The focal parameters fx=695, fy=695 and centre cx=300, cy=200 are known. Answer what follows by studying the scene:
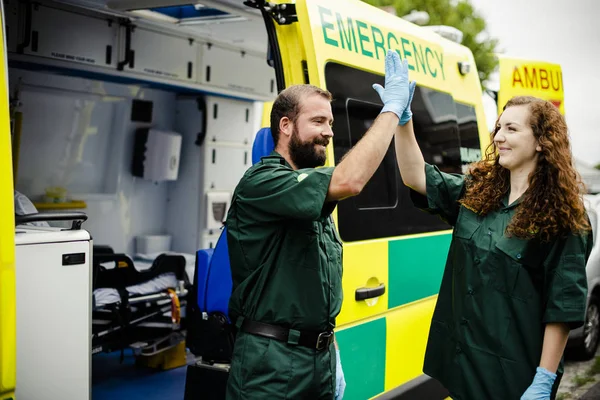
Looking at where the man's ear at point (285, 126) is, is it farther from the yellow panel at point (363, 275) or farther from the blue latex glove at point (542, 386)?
the blue latex glove at point (542, 386)

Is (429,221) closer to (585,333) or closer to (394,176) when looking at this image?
(394,176)

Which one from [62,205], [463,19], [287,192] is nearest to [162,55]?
[62,205]

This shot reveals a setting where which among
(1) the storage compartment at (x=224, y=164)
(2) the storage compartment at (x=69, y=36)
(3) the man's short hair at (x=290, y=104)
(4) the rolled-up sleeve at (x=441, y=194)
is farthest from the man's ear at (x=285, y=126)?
(1) the storage compartment at (x=224, y=164)

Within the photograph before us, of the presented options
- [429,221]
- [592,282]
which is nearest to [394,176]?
[429,221]

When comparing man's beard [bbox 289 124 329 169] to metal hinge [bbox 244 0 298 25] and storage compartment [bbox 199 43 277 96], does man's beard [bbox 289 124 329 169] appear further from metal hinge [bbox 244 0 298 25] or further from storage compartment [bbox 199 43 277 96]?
storage compartment [bbox 199 43 277 96]

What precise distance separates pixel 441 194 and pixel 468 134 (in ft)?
7.21

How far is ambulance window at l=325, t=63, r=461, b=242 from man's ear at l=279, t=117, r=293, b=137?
68cm

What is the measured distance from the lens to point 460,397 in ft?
8.03

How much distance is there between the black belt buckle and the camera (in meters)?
2.38

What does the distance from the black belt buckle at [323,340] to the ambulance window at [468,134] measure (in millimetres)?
2449

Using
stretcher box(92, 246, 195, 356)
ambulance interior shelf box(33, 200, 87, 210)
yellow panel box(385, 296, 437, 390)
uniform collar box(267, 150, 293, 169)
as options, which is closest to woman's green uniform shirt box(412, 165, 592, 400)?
uniform collar box(267, 150, 293, 169)

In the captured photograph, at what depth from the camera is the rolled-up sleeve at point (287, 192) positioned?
219 cm

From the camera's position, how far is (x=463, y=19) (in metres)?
23.8

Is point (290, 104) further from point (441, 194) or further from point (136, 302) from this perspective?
point (136, 302)
